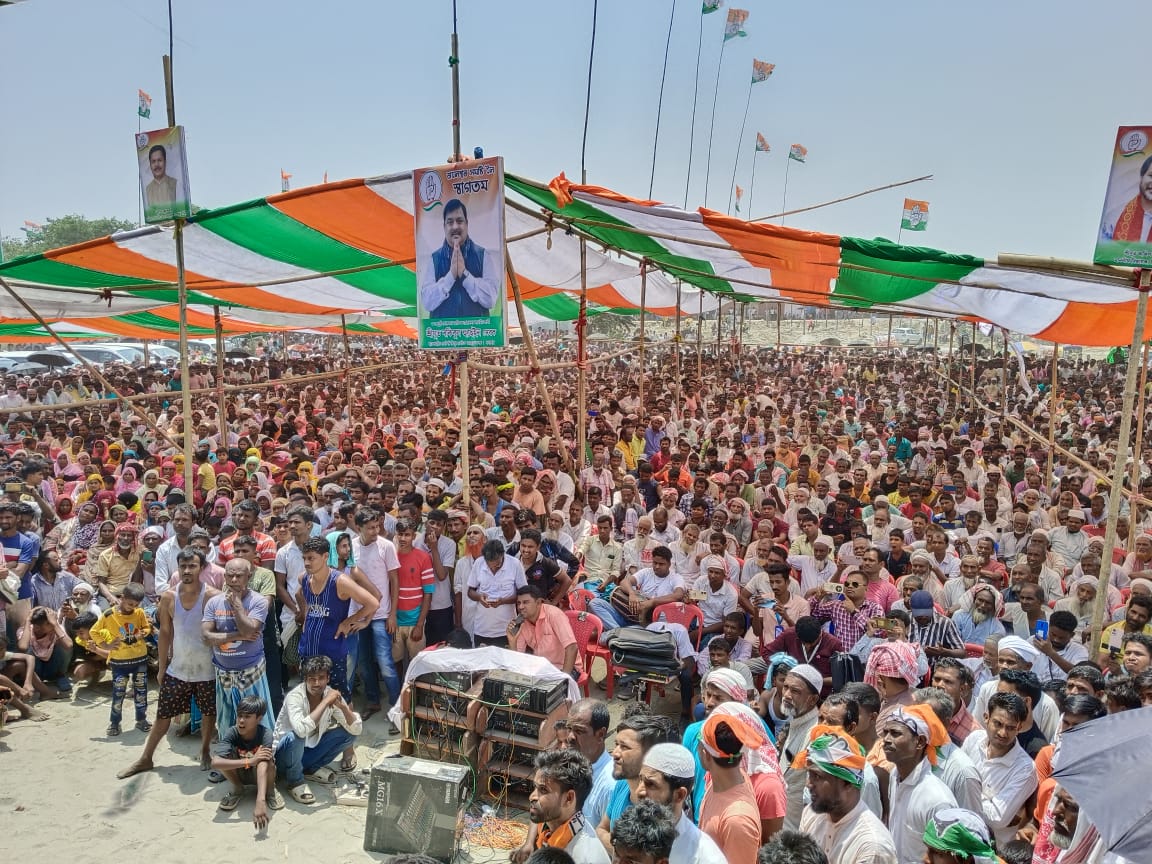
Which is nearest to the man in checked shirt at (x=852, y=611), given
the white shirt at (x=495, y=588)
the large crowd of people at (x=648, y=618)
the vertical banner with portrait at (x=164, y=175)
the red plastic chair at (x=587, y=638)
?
the large crowd of people at (x=648, y=618)

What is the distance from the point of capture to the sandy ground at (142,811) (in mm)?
4441

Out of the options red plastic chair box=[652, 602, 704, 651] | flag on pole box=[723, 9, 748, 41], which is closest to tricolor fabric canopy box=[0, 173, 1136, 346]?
red plastic chair box=[652, 602, 704, 651]

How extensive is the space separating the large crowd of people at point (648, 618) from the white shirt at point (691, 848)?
0.04 ft

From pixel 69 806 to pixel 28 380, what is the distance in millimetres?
22715

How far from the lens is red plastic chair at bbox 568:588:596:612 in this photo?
680cm

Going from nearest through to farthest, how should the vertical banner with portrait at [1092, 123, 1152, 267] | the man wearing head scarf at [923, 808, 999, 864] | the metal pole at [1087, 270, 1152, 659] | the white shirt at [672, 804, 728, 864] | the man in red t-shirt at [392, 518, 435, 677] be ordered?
1. the man wearing head scarf at [923, 808, 999, 864]
2. the white shirt at [672, 804, 728, 864]
3. the vertical banner with portrait at [1092, 123, 1152, 267]
4. the metal pole at [1087, 270, 1152, 659]
5. the man in red t-shirt at [392, 518, 435, 677]

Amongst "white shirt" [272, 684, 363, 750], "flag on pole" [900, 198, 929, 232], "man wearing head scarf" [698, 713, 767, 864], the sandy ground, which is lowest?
the sandy ground

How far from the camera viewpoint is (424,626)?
6.26 m

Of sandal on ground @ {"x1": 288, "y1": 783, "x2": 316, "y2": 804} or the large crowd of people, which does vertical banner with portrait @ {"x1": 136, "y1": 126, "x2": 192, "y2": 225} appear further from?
sandal on ground @ {"x1": 288, "y1": 783, "x2": 316, "y2": 804}

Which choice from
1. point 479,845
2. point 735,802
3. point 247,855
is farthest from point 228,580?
point 735,802

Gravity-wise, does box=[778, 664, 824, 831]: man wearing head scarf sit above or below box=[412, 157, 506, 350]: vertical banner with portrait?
below

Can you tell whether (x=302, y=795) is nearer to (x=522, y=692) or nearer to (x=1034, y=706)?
(x=522, y=692)

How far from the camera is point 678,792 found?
288 centimetres

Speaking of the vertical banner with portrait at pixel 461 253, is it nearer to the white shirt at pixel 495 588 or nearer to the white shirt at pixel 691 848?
the white shirt at pixel 495 588
